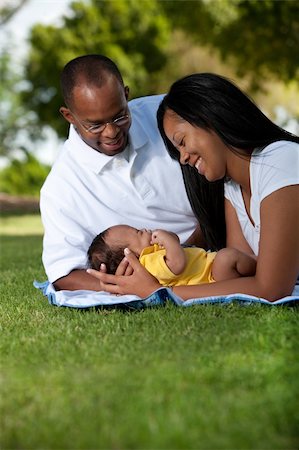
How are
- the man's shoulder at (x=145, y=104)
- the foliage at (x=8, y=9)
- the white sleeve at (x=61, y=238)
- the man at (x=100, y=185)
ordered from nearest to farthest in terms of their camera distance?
the man at (x=100, y=185), the white sleeve at (x=61, y=238), the man's shoulder at (x=145, y=104), the foliage at (x=8, y=9)

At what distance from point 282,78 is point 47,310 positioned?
1775 centimetres

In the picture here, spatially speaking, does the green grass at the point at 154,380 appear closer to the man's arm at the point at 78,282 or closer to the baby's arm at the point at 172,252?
the baby's arm at the point at 172,252

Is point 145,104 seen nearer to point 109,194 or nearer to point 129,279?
point 109,194

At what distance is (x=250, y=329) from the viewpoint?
3969mm

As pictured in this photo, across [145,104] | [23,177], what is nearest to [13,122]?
[23,177]

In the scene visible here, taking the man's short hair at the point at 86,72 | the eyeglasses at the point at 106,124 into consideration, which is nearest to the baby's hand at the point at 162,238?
the eyeglasses at the point at 106,124

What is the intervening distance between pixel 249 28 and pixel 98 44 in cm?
1261

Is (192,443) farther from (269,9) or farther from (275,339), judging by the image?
(269,9)

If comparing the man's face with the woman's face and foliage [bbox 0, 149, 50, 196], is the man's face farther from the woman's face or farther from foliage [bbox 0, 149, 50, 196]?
foliage [bbox 0, 149, 50, 196]

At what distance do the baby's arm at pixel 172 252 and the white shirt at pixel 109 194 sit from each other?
51 centimetres

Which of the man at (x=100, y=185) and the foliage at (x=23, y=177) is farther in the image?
the foliage at (x=23, y=177)

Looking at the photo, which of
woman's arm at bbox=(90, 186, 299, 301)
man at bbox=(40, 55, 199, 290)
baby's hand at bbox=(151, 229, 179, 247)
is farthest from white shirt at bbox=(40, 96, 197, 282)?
woman's arm at bbox=(90, 186, 299, 301)

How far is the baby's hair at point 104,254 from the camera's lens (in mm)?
5180

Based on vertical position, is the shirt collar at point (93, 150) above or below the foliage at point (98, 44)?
above
